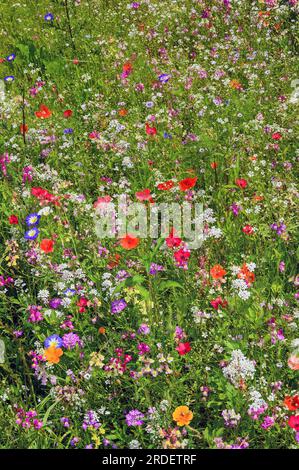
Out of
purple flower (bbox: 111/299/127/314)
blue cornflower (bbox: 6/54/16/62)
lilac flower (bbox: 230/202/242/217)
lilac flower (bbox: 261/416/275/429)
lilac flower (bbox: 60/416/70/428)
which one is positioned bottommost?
lilac flower (bbox: 60/416/70/428)

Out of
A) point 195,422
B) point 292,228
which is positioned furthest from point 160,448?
point 292,228

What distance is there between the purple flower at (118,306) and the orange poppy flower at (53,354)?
0.40 m

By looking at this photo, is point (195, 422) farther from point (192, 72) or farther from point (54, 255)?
point (192, 72)

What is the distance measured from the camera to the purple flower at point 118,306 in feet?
9.74

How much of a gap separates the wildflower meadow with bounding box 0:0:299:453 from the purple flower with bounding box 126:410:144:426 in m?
0.02

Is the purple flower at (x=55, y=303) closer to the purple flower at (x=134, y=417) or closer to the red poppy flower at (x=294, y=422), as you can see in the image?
the purple flower at (x=134, y=417)

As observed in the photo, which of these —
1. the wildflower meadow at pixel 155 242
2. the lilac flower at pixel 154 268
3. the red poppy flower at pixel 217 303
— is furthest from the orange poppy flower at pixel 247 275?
the lilac flower at pixel 154 268

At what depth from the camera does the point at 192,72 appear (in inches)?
205

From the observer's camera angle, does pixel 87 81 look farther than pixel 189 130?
Yes

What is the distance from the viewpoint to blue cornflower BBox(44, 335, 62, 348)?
293 cm

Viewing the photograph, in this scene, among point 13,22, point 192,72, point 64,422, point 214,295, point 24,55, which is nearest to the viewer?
point 64,422

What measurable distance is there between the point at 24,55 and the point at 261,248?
434 cm

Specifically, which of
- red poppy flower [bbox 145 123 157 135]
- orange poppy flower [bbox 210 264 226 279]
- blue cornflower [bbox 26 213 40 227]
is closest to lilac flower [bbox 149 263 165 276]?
orange poppy flower [bbox 210 264 226 279]

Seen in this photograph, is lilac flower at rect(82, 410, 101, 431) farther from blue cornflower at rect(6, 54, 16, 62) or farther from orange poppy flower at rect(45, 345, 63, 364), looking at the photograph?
blue cornflower at rect(6, 54, 16, 62)
